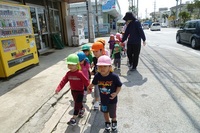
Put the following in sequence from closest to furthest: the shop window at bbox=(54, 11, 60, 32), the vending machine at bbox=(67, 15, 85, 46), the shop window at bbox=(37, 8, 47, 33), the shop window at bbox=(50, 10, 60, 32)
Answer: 1. the shop window at bbox=(37, 8, 47, 33)
2. the shop window at bbox=(50, 10, 60, 32)
3. the shop window at bbox=(54, 11, 60, 32)
4. the vending machine at bbox=(67, 15, 85, 46)

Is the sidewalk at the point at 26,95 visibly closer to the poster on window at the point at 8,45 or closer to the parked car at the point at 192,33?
the poster on window at the point at 8,45

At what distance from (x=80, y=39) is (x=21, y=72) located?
22.0ft

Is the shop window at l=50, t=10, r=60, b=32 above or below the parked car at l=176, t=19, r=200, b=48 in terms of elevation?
above

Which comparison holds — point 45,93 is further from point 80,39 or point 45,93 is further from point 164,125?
point 80,39

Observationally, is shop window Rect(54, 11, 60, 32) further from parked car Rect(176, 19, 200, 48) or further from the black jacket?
parked car Rect(176, 19, 200, 48)

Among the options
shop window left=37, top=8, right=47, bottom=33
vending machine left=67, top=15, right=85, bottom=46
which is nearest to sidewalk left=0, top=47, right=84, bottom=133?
shop window left=37, top=8, right=47, bottom=33

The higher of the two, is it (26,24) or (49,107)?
(26,24)

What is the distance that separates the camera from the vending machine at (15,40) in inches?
188

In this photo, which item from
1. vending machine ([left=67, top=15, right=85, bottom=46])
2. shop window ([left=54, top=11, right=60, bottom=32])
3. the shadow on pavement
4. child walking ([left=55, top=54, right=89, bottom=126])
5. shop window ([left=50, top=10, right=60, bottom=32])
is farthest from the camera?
vending machine ([left=67, top=15, right=85, bottom=46])

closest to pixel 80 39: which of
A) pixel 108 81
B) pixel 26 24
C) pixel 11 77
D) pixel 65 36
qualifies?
pixel 65 36

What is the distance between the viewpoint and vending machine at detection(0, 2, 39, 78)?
4.79m

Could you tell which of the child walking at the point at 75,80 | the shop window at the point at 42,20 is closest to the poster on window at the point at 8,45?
the child walking at the point at 75,80

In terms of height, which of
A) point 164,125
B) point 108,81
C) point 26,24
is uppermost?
point 26,24

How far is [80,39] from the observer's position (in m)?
11.9
